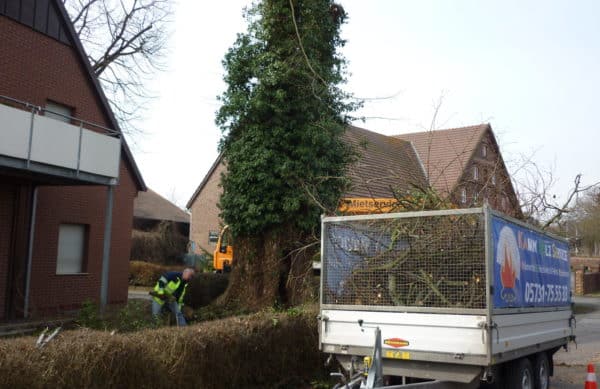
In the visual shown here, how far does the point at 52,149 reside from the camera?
533 inches

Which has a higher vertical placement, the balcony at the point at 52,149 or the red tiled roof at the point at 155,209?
the red tiled roof at the point at 155,209

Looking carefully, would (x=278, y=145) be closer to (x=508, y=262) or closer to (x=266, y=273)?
(x=266, y=273)

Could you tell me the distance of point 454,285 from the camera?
7410 mm

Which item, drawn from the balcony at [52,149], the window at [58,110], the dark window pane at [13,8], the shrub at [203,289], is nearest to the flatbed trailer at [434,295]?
the balcony at [52,149]

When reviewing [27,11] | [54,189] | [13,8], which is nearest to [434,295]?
[54,189]

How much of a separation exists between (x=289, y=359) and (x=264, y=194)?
21.9 ft

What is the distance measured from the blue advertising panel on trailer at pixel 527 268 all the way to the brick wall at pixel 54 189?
12.5 meters

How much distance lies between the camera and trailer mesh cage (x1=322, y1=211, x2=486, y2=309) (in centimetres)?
736

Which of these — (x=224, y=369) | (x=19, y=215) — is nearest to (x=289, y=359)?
(x=224, y=369)

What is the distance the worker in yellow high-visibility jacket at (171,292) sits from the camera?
1205cm

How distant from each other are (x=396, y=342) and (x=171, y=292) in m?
5.87

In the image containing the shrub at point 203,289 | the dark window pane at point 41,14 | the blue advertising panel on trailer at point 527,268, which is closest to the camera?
the blue advertising panel on trailer at point 527,268

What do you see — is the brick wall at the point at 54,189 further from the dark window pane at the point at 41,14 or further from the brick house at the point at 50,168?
the dark window pane at the point at 41,14

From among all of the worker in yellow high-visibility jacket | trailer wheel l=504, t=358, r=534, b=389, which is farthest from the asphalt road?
the worker in yellow high-visibility jacket
